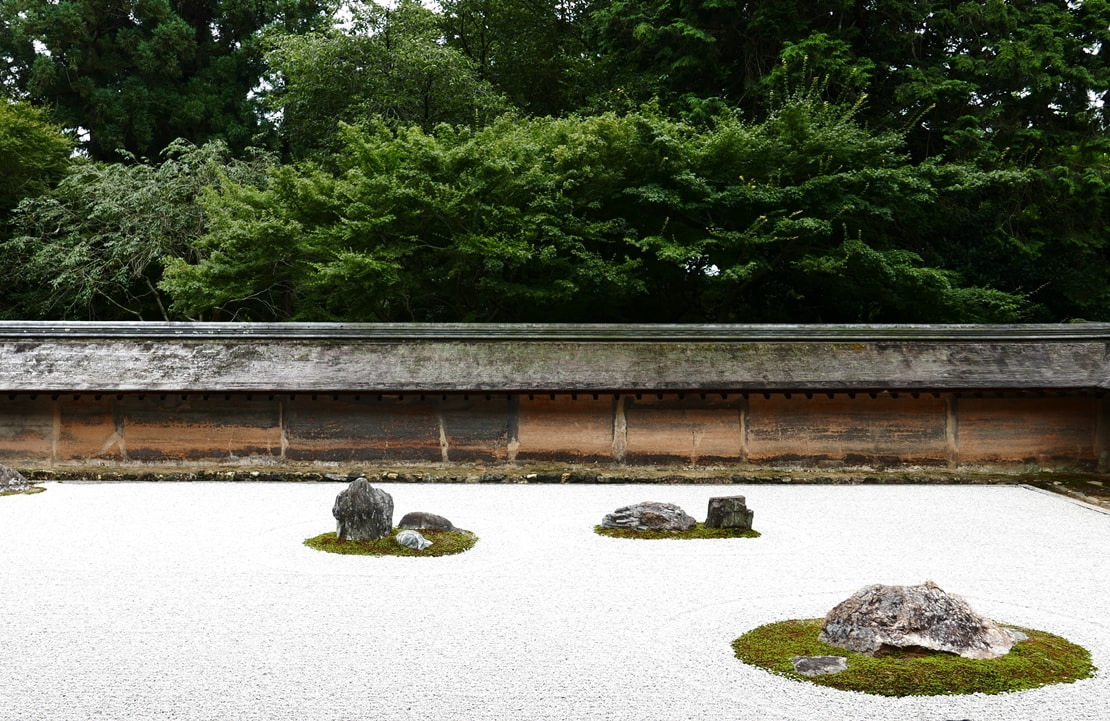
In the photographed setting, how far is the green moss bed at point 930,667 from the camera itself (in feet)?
14.4

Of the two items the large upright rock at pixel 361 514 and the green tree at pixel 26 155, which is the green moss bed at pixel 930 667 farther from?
the green tree at pixel 26 155

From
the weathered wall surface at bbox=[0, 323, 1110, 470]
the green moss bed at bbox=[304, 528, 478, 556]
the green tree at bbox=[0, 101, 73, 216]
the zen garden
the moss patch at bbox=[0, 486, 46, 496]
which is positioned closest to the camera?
the zen garden

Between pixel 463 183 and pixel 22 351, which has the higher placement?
pixel 463 183

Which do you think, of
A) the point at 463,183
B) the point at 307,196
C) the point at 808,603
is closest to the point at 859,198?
the point at 463,183

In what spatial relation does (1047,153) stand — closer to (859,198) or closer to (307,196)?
(859,198)

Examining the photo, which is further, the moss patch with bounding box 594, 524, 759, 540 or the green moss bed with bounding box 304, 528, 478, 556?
the moss patch with bounding box 594, 524, 759, 540

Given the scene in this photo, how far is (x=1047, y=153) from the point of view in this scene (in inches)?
789

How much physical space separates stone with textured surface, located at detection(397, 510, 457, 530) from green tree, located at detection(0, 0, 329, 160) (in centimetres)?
2092

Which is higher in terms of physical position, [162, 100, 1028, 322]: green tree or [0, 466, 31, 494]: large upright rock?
[162, 100, 1028, 322]: green tree

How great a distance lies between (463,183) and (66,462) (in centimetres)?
815

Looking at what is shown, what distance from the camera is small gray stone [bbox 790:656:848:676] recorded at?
4578 millimetres

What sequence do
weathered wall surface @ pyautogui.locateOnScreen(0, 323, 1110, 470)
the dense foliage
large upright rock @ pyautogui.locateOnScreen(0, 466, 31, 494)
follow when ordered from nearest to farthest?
large upright rock @ pyautogui.locateOnScreen(0, 466, 31, 494) → weathered wall surface @ pyautogui.locateOnScreen(0, 323, 1110, 470) → the dense foliage

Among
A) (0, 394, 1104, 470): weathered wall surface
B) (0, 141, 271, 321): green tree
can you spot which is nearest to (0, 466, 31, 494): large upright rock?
(0, 394, 1104, 470): weathered wall surface

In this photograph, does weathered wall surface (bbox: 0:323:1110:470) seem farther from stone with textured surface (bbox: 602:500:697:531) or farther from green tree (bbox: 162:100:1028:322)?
stone with textured surface (bbox: 602:500:697:531)
